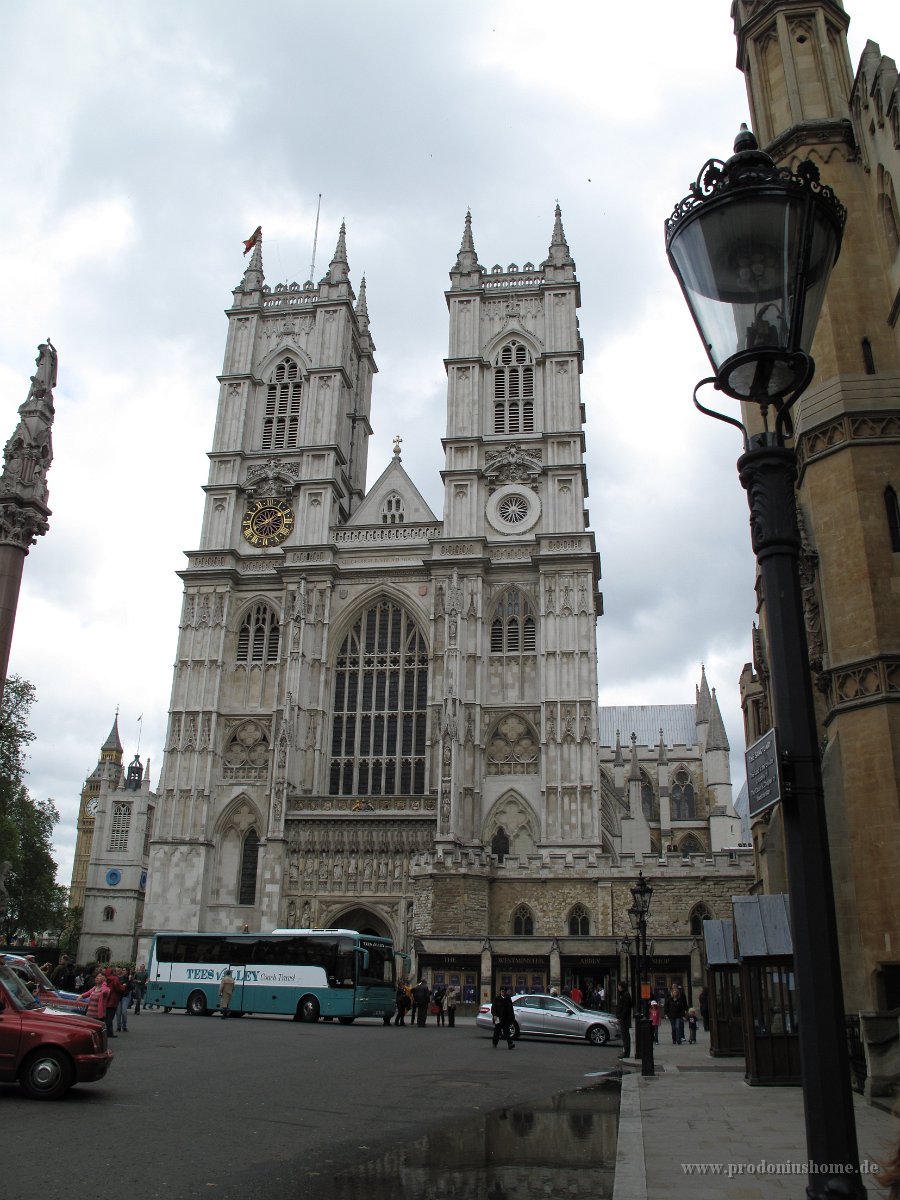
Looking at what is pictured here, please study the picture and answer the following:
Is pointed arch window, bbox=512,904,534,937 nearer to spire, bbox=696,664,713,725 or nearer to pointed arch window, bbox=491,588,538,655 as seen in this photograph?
pointed arch window, bbox=491,588,538,655

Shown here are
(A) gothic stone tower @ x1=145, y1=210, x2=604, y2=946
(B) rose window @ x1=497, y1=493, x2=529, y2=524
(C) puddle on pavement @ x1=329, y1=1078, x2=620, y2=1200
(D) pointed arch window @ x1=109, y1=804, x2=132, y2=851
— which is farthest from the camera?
(D) pointed arch window @ x1=109, y1=804, x2=132, y2=851

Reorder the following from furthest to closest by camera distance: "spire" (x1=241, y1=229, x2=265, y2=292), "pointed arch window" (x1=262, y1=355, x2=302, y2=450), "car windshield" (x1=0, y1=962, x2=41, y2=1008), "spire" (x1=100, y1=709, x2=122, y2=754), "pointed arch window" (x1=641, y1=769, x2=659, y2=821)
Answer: "spire" (x1=100, y1=709, x2=122, y2=754) < "pointed arch window" (x1=641, y1=769, x2=659, y2=821) < "spire" (x1=241, y1=229, x2=265, y2=292) < "pointed arch window" (x1=262, y1=355, x2=302, y2=450) < "car windshield" (x1=0, y1=962, x2=41, y2=1008)

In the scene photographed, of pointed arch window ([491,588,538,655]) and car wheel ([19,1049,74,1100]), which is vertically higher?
pointed arch window ([491,588,538,655])

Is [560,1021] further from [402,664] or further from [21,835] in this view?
[21,835]

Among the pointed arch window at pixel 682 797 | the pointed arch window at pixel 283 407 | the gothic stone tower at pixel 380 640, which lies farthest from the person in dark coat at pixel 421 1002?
the pointed arch window at pixel 682 797

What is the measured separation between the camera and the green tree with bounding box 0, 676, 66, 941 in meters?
43.3

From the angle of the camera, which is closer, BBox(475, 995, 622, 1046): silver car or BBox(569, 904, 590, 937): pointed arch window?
BBox(475, 995, 622, 1046): silver car

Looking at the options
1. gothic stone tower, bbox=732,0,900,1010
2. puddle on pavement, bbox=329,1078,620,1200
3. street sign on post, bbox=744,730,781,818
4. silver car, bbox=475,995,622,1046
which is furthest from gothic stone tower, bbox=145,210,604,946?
street sign on post, bbox=744,730,781,818

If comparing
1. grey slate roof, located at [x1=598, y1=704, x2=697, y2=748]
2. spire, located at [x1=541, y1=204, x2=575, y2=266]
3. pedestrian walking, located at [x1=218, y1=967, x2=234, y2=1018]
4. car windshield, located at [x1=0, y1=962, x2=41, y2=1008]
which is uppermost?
spire, located at [x1=541, y1=204, x2=575, y2=266]

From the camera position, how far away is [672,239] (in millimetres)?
4793

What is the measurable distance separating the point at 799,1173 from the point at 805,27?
1784cm

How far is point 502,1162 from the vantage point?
822 centimetres

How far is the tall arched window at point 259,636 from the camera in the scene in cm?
4519

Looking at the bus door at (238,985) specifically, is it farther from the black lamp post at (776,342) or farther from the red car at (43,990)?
the black lamp post at (776,342)
